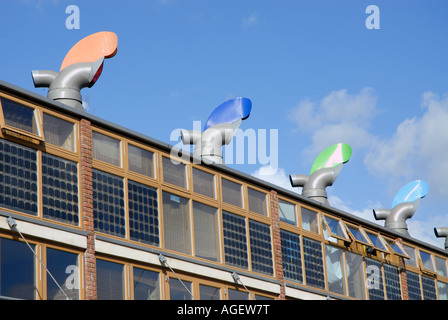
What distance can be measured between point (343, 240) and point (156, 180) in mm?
9702

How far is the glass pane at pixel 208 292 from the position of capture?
81.4 feet

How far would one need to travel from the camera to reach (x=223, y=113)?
104 feet

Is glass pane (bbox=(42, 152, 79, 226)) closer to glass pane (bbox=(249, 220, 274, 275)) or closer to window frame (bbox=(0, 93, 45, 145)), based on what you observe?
window frame (bbox=(0, 93, 45, 145))

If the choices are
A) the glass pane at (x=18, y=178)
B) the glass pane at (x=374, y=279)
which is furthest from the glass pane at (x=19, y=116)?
the glass pane at (x=374, y=279)

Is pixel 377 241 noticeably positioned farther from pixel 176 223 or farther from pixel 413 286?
pixel 176 223

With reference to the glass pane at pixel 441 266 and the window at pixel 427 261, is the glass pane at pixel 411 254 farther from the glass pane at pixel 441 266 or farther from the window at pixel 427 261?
the glass pane at pixel 441 266

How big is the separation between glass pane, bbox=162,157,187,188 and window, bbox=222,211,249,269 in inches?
80.4

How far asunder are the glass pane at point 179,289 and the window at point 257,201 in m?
4.64

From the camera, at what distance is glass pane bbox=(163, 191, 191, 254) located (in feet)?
80.1

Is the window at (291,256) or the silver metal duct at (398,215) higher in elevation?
the silver metal duct at (398,215)

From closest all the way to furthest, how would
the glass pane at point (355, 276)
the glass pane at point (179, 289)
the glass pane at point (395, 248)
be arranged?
the glass pane at point (179, 289)
the glass pane at point (355, 276)
the glass pane at point (395, 248)
